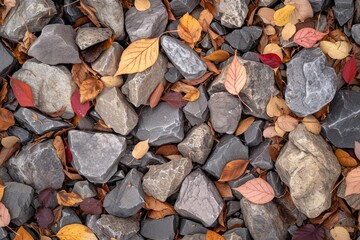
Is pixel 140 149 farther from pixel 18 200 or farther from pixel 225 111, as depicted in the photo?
pixel 18 200

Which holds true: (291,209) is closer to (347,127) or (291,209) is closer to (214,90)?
(347,127)

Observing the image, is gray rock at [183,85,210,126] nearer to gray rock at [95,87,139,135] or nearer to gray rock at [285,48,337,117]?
gray rock at [95,87,139,135]

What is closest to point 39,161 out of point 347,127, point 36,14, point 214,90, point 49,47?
point 49,47

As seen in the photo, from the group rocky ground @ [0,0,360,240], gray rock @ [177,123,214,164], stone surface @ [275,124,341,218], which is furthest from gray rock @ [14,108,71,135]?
stone surface @ [275,124,341,218]

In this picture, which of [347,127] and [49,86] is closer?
[347,127]

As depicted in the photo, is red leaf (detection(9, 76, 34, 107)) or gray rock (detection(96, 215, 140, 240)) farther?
red leaf (detection(9, 76, 34, 107))
